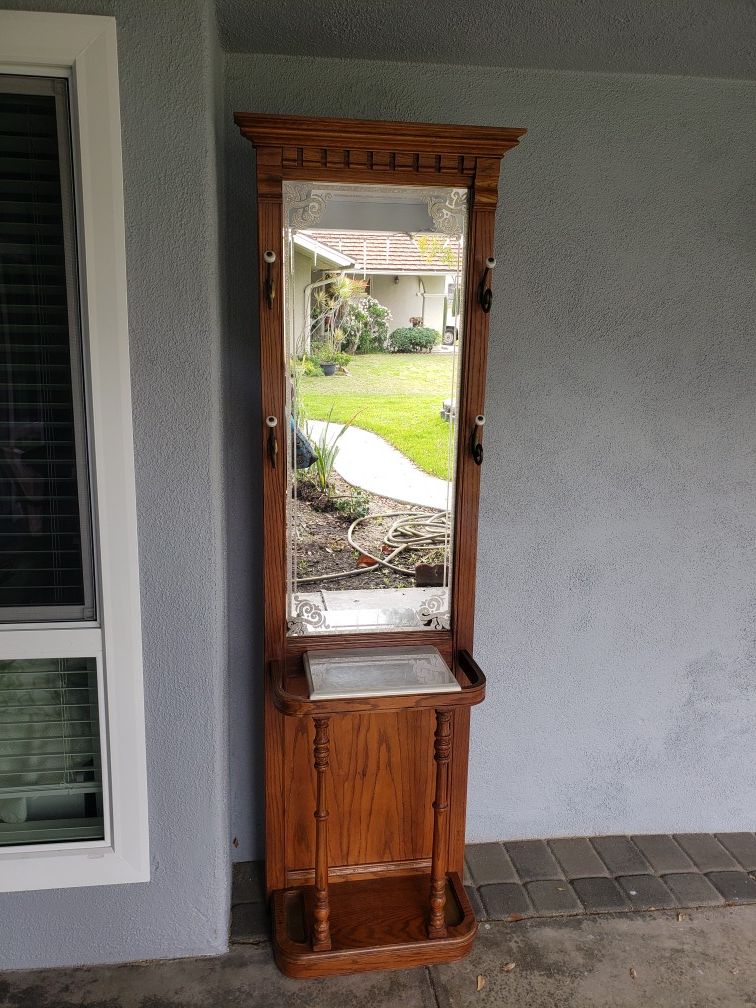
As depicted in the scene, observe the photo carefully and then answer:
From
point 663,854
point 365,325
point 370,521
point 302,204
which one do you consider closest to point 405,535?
point 370,521

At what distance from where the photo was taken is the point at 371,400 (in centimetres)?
230

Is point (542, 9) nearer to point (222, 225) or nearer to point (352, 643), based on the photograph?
point (222, 225)

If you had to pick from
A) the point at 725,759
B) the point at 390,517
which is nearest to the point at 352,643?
the point at 390,517

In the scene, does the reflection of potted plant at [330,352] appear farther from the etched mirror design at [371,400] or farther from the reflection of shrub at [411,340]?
the reflection of shrub at [411,340]

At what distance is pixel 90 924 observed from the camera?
223cm

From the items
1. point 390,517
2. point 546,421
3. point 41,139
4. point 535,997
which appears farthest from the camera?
point 546,421

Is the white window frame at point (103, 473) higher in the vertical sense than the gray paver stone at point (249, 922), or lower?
higher

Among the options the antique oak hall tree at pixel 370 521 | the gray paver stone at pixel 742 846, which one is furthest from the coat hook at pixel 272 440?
the gray paver stone at pixel 742 846

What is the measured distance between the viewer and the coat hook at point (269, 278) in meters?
2.11

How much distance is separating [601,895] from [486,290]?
2.04 metres

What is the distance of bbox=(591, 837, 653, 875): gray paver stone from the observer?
2.74m

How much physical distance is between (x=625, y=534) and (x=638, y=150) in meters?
1.28

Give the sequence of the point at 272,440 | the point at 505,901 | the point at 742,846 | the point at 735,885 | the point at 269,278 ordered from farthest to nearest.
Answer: the point at 742,846
the point at 735,885
the point at 505,901
the point at 272,440
the point at 269,278

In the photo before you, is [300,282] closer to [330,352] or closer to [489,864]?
[330,352]
